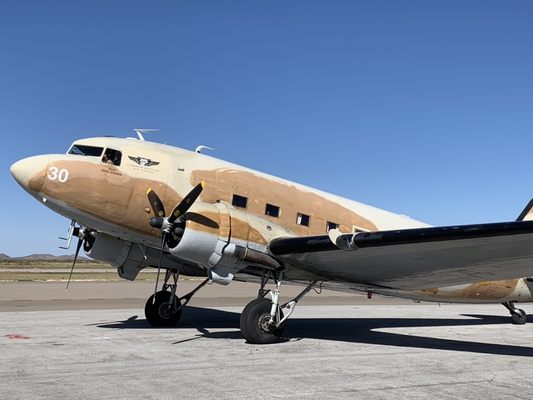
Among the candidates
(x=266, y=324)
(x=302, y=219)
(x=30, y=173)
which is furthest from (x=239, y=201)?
(x=30, y=173)

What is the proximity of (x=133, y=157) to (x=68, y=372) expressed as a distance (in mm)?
6474

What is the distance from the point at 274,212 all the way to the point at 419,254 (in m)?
4.30

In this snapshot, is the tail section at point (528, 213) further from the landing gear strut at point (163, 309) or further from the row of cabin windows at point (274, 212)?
the landing gear strut at point (163, 309)

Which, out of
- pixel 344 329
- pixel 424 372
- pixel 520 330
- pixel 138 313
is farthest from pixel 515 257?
pixel 138 313

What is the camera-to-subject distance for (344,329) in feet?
57.0

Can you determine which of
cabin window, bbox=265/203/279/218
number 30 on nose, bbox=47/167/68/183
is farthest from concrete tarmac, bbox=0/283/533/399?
number 30 on nose, bbox=47/167/68/183

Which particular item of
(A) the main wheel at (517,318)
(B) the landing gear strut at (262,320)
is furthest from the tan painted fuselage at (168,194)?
(A) the main wheel at (517,318)

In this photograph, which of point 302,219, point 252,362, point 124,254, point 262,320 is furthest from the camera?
point 124,254

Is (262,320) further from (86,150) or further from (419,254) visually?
Result: (86,150)

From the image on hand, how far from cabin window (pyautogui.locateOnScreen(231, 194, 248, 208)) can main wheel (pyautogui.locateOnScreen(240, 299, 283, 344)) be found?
273 centimetres

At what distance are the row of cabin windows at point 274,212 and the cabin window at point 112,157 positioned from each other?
3.21 meters

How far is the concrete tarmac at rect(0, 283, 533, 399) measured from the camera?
25.5ft

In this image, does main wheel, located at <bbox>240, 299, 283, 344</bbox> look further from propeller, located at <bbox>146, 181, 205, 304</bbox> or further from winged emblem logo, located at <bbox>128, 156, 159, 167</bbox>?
winged emblem logo, located at <bbox>128, 156, 159, 167</bbox>

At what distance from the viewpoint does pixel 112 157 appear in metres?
13.7
